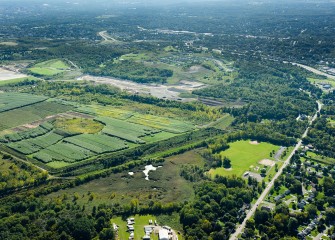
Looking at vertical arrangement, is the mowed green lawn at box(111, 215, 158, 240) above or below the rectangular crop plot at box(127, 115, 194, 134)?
below

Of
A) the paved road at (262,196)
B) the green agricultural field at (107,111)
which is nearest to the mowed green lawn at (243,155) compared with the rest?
the paved road at (262,196)

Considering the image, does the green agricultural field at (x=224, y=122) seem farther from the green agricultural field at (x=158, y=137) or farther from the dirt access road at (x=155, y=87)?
the dirt access road at (x=155, y=87)

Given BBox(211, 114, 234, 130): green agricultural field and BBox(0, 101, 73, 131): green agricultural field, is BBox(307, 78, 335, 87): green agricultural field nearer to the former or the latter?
BBox(211, 114, 234, 130): green agricultural field

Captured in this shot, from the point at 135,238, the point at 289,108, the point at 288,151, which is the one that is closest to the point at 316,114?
the point at 289,108

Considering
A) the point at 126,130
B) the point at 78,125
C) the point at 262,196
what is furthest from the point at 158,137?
the point at 262,196

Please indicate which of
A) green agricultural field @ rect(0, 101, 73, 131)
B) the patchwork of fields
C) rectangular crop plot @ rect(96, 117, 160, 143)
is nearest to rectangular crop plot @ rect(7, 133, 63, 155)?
the patchwork of fields

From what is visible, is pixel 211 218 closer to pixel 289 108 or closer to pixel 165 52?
pixel 289 108
